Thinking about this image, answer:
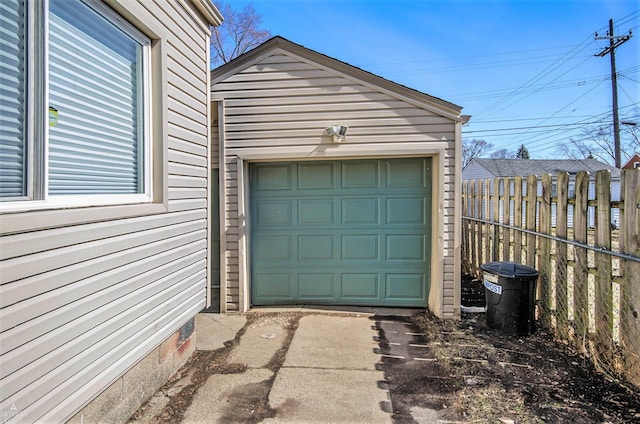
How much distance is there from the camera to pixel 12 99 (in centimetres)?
160

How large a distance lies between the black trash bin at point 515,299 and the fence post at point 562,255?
232 mm

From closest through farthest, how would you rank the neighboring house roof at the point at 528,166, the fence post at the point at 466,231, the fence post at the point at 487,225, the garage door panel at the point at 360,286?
the garage door panel at the point at 360,286
the fence post at the point at 487,225
the fence post at the point at 466,231
the neighboring house roof at the point at 528,166

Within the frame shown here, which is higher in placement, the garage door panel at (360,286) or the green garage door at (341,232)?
the green garage door at (341,232)

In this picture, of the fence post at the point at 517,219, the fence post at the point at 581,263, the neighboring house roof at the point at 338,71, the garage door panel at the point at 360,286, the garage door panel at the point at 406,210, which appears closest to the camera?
the fence post at the point at 581,263

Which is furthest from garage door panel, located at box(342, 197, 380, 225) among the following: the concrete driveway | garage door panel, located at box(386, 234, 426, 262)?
the concrete driveway

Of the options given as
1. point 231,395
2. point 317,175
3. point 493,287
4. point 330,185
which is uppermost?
point 317,175

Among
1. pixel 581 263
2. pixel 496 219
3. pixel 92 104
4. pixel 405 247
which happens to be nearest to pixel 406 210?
pixel 405 247

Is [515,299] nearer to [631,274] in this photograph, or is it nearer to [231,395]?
[631,274]

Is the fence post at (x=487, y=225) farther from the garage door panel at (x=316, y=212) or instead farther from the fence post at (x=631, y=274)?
the fence post at (x=631, y=274)

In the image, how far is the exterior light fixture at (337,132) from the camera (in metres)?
4.48

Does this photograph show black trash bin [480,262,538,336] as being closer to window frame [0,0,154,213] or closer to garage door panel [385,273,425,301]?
garage door panel [385,273,425,301]

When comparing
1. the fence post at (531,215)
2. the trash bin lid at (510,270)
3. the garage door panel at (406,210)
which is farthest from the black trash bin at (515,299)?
the garage door panel at (406,210)

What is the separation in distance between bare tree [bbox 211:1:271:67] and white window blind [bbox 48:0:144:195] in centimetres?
1294

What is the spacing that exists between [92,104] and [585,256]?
13.7 ft
